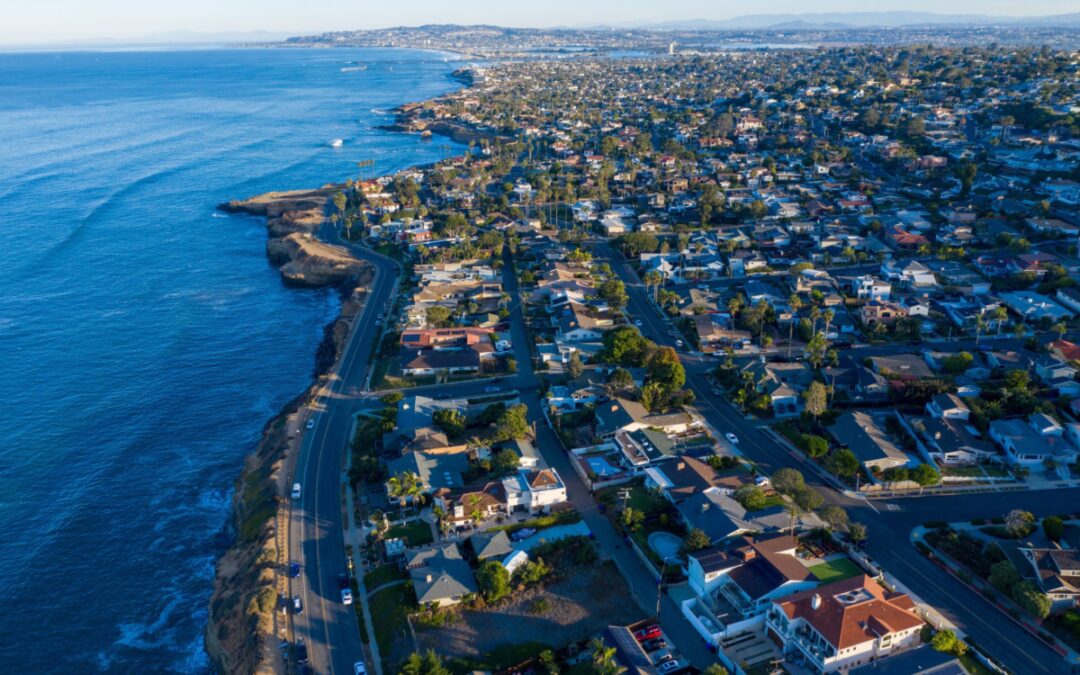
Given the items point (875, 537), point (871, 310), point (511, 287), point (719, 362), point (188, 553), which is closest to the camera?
point (875, 537)

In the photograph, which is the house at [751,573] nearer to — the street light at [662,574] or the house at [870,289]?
the street light at [662,574]

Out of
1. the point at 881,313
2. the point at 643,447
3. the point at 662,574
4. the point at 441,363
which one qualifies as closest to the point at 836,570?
the point at 662,574

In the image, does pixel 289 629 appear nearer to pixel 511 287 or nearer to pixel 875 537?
pixel 875 537

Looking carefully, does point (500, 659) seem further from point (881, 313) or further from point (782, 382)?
point (881, 313)

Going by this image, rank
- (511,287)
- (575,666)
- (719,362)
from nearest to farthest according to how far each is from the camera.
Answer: (575,666) → (719,362) → (511,287)

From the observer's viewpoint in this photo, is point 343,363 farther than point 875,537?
Yes

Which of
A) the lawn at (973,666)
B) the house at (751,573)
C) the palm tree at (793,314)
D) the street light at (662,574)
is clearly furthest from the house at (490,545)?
the palm tree at (793,314)

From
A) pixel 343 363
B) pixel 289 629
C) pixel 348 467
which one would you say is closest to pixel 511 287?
pixel 343 363
